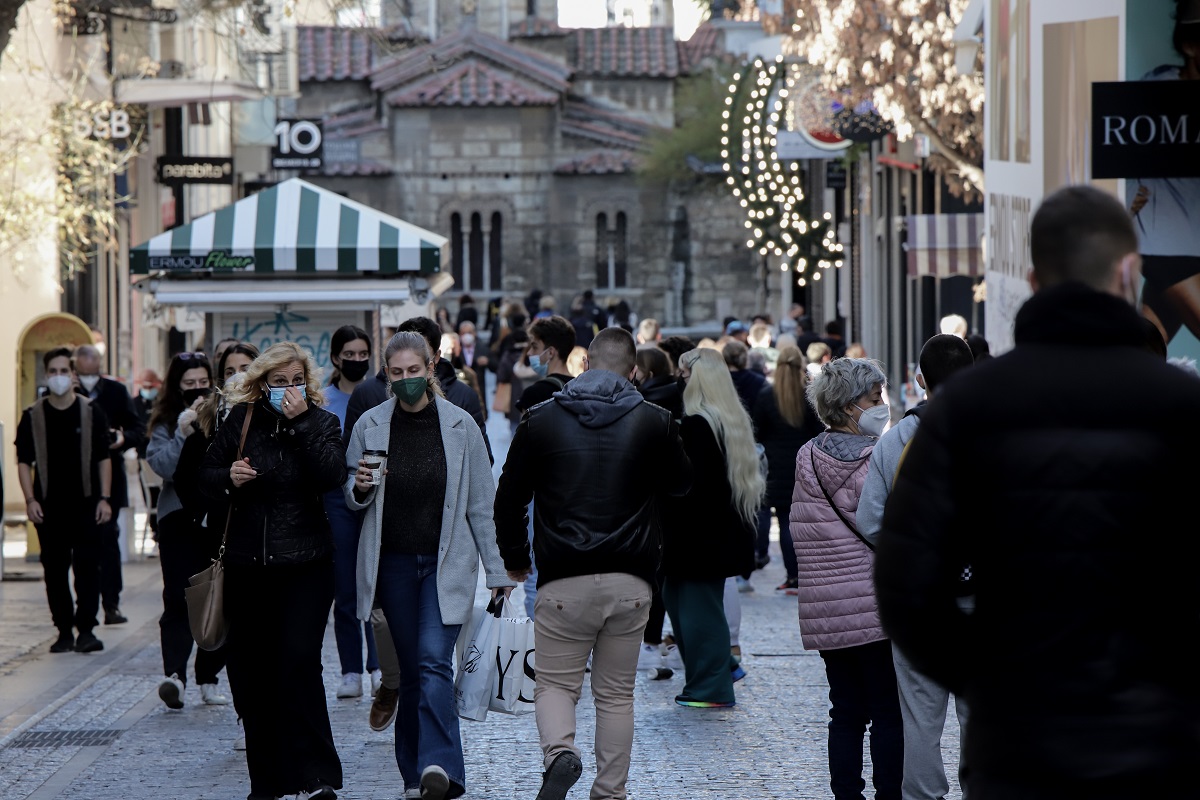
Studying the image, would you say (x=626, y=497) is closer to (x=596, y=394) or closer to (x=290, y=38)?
(x=596, y=394)

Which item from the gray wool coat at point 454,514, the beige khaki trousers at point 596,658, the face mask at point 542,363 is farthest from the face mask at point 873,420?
the face mask at point 542,363

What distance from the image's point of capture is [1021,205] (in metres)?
14.1

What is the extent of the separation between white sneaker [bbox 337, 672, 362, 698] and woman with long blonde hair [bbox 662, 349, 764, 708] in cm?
170

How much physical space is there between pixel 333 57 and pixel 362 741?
57.7 m

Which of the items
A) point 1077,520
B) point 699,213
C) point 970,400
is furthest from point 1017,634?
point 699,213

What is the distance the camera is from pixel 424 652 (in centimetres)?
684

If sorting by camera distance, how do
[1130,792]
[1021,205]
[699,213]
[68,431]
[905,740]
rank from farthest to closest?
1. [699,213]
2. [1021,205]
3. [68,431]
4. [905,740]
5. [1130,792]

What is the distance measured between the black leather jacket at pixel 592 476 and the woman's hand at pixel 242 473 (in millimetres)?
981

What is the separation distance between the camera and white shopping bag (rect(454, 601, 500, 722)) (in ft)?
22.6

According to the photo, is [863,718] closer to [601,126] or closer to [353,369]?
[353,369]

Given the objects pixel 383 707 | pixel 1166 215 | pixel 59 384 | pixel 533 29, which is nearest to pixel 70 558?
pixel 59 384

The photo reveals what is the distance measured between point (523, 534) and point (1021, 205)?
28.4 feet

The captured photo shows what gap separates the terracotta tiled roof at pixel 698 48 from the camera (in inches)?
2496

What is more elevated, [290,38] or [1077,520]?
[290,38]
